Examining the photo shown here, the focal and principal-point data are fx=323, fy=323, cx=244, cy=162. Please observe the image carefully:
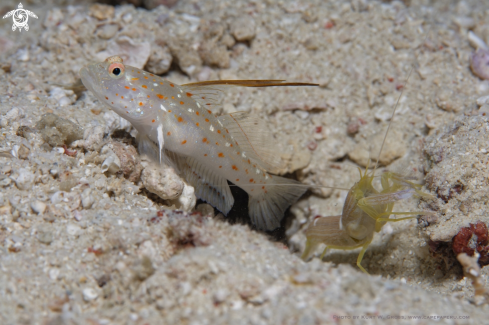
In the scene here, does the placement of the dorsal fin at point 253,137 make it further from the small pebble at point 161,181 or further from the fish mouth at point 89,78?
the fish mouth at point 89,78

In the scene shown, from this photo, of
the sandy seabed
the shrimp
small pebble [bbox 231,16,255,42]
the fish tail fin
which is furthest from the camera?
small pebble [bbox 231,16,255,42]

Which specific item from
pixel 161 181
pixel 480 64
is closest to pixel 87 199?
pixel 161 181

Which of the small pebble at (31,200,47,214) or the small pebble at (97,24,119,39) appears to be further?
the small pebble at (97,24,119,39)

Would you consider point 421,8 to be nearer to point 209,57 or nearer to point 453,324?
point 209,57

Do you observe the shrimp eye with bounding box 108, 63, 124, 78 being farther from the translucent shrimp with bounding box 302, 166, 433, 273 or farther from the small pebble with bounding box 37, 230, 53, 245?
the translucent shrimp with bounding box 302, 166, 433, 273

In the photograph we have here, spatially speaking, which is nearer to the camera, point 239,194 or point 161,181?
point 161,181

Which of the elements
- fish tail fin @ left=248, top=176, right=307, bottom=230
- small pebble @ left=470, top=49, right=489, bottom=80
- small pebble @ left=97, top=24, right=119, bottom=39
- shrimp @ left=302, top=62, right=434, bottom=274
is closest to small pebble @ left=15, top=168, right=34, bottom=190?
fish tail fin @ left=248, top=176, right=307, bottom=230

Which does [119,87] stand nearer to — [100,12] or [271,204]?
[271,204]
